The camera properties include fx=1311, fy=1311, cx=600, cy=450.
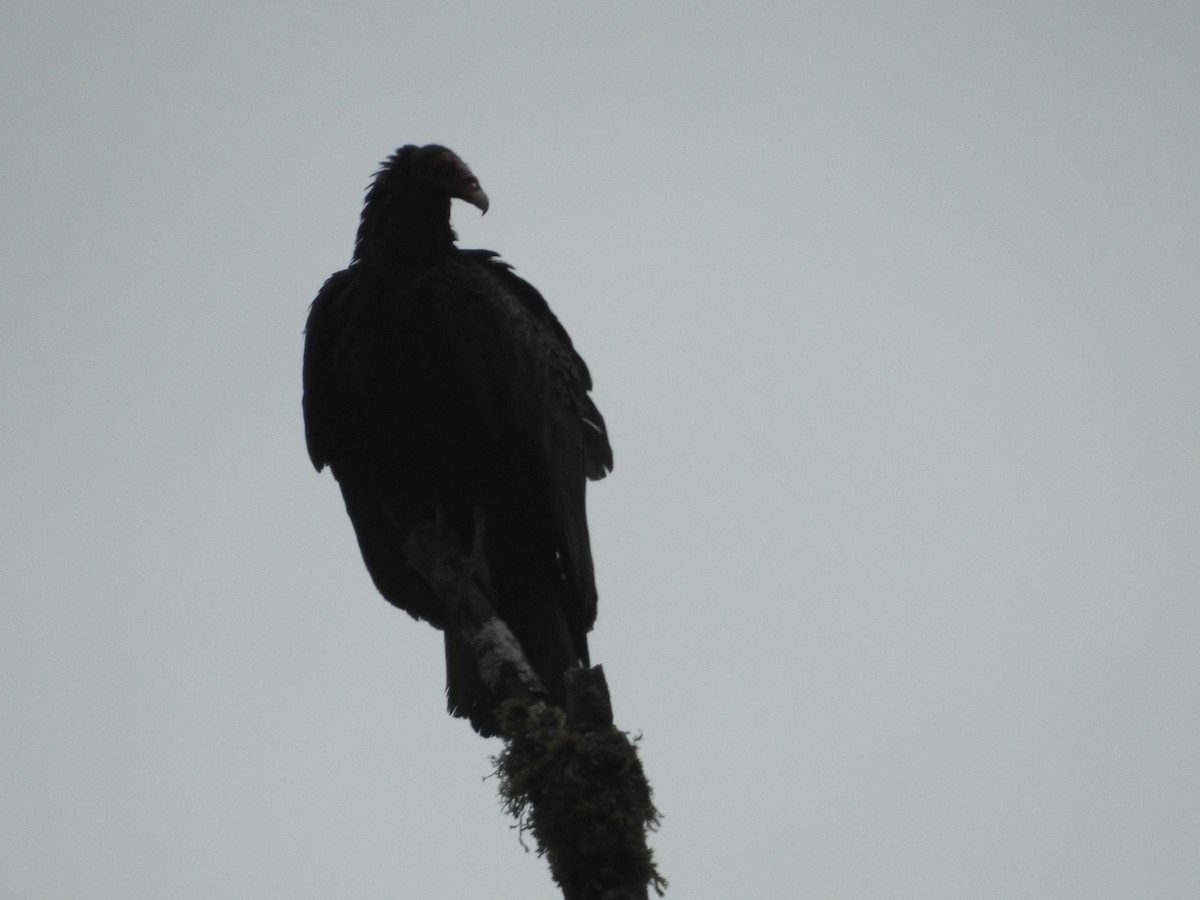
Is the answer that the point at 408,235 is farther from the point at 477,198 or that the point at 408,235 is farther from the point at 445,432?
the point at 445,432

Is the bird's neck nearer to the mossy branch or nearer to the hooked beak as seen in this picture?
the hooked beak

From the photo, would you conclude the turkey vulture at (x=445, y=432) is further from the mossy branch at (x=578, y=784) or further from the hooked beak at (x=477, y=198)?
the mossy branch at (x=578, y=784)

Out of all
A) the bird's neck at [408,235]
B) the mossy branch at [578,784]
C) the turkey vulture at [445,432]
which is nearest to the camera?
the mossy branch at [578,784]

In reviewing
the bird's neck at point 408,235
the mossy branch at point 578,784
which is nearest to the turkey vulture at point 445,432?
the bird's neck at point 408,235

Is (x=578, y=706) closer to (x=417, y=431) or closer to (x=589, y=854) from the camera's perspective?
(x=589, y=854)

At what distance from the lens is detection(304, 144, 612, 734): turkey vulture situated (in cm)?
Answer: 461

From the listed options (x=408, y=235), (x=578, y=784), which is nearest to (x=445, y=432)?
(x=408, y=235)

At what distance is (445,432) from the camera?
185 inches

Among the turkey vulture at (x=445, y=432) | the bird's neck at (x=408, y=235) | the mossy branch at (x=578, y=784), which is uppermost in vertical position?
the bird's neck at (x=408, y=235)

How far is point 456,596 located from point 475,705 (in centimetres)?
51

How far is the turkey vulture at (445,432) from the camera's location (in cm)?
461

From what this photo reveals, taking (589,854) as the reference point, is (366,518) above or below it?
above

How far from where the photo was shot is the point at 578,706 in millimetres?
2771

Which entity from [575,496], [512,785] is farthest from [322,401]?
[512,785]
